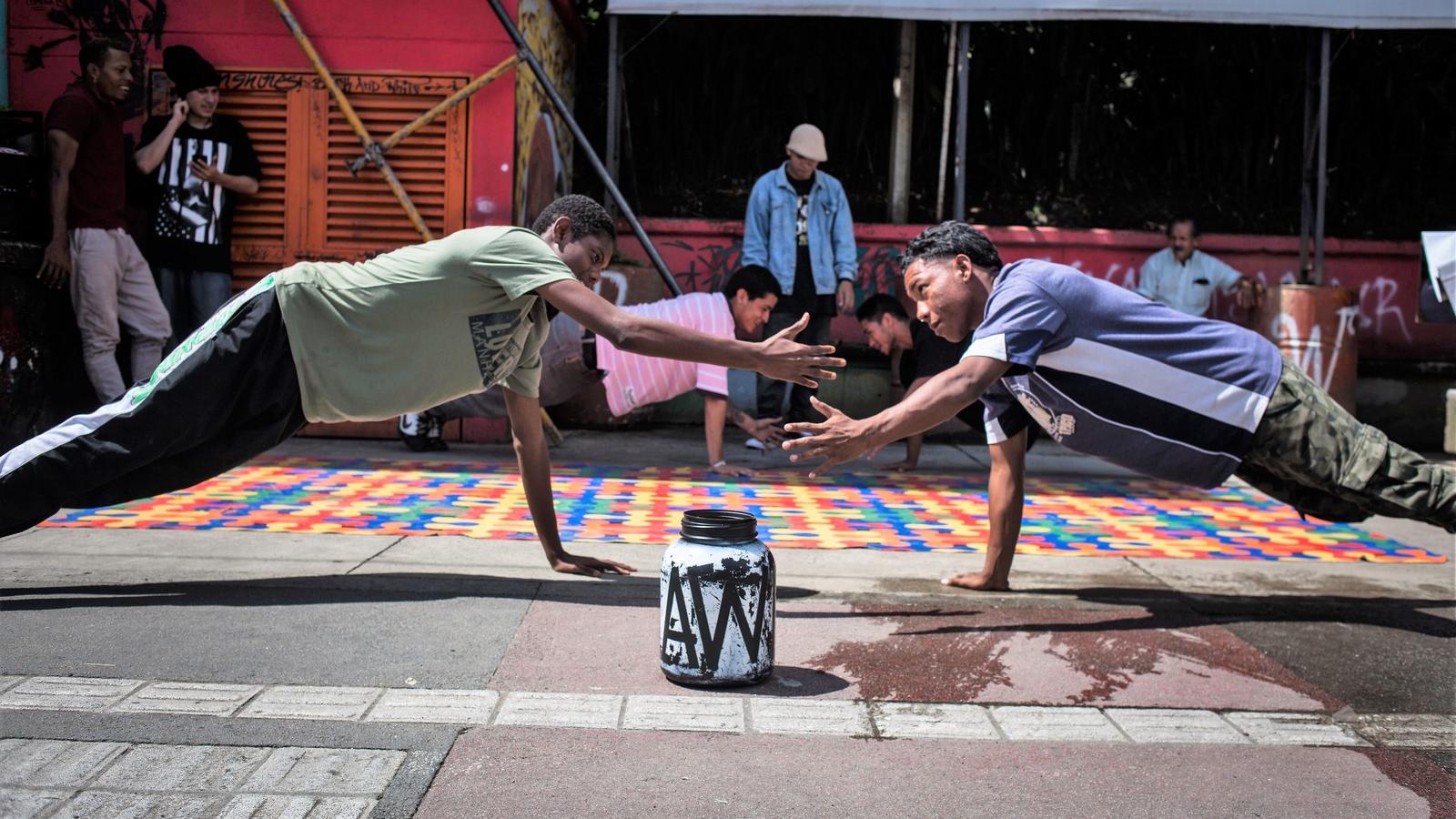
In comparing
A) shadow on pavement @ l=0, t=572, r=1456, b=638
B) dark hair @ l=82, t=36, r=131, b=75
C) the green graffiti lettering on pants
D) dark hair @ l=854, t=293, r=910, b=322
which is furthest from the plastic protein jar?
dark hair @ l=82, t=36, r=131, b=75

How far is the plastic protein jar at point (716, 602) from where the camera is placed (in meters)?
3.48

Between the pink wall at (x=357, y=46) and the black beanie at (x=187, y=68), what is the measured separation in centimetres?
30

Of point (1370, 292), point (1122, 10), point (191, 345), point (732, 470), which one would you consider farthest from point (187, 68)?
point (1370, 292)

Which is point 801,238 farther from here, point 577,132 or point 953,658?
point 953,658

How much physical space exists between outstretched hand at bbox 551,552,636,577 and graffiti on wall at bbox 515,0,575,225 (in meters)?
4.67

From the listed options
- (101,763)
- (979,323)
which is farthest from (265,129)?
(101,763)

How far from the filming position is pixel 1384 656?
4.10m

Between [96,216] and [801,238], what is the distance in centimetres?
450

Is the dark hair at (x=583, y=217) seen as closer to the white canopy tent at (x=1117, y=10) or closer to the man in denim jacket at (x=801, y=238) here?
the man in denim jacket at (x=801, y=238)

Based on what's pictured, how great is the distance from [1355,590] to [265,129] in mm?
7213

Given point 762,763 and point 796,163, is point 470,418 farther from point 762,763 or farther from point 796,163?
point 762,763

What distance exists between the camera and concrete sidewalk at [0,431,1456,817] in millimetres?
2828

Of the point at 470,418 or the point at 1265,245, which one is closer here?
the point at 470,418

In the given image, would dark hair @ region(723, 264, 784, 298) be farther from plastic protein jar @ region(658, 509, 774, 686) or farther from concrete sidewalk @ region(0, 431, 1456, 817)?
plastic protein jar @ region(658, 509, 774, 686)
